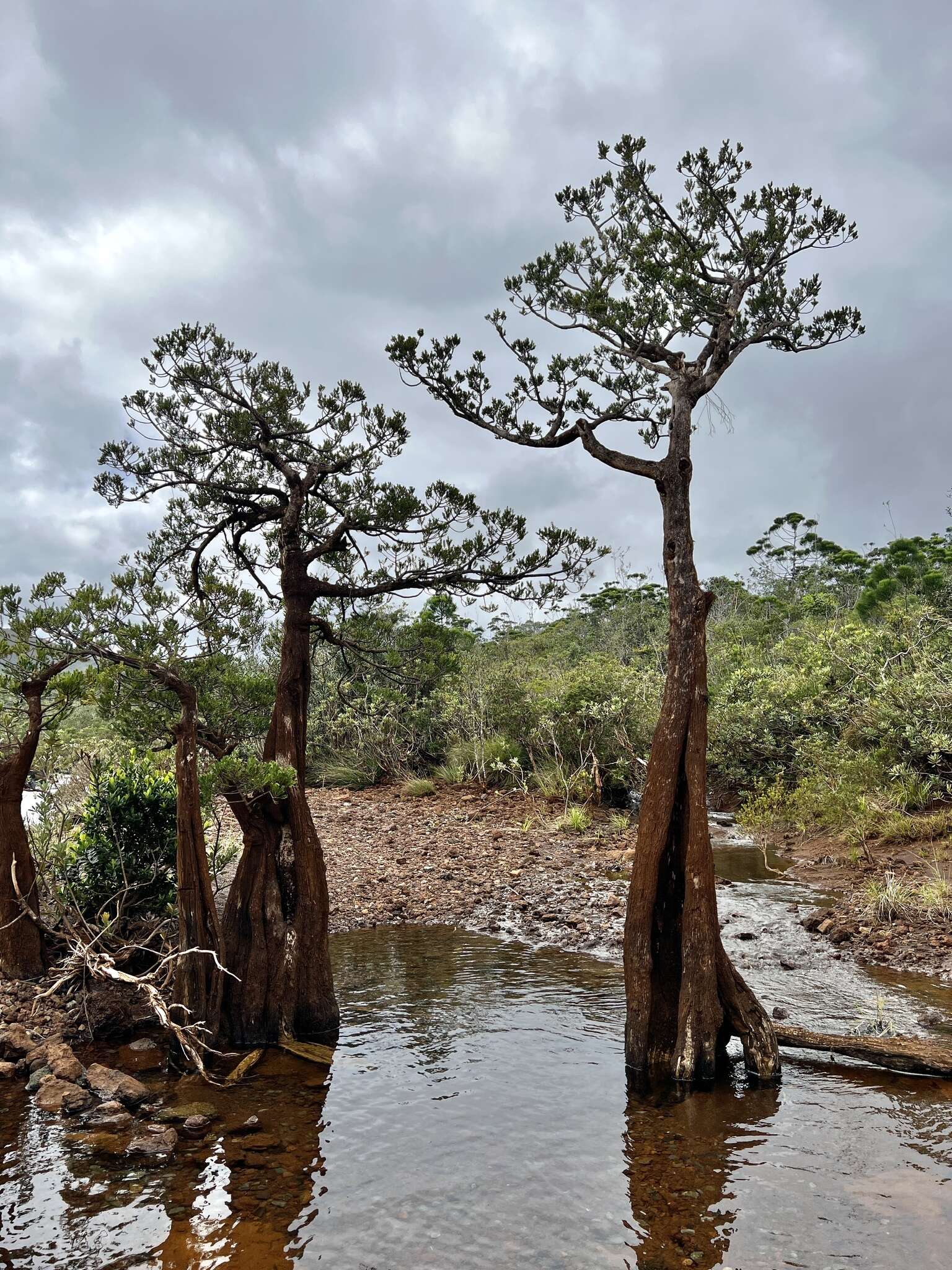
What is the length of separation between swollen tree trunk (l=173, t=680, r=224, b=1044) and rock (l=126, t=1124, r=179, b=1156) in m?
1.18

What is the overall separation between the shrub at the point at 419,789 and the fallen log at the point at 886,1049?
13.8 metres

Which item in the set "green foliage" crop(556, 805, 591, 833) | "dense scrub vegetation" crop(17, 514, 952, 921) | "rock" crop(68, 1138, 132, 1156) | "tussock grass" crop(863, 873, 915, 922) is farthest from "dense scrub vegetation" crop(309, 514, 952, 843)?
"rock" crop(68, 1138, 132, 1156)

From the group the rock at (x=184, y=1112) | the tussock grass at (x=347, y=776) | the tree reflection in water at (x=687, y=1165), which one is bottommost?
the tree reflection in water at (x=687, y=1165)

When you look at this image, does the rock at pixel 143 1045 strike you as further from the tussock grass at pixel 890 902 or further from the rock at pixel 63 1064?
the tussock grass at pixel 890 902

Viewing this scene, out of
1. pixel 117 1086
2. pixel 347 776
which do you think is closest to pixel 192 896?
pixel 117 1086

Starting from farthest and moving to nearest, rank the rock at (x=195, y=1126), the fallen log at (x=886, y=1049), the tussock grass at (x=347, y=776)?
1. the tussock grass at (x=347, y=776)
2. the fallen log at (x=886, y=1049)
3. the rock at (x=195, y=1126)

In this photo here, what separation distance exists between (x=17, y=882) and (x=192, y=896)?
1937 mm

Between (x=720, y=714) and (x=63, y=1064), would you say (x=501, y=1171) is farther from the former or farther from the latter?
(x=720, y=714)

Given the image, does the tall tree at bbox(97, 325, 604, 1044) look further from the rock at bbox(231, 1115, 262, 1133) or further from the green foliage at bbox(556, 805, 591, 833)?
the green foliage at bbox(556, 805, 591, 833)

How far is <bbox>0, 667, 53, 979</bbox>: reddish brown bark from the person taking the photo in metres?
7.63

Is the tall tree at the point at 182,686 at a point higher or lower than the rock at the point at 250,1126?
higher

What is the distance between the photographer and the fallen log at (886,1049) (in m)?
6.28

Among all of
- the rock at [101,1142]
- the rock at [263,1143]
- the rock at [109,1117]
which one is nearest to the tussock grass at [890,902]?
the rock at [263,1143]

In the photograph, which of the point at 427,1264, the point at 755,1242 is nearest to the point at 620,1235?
the point at 755,1242
